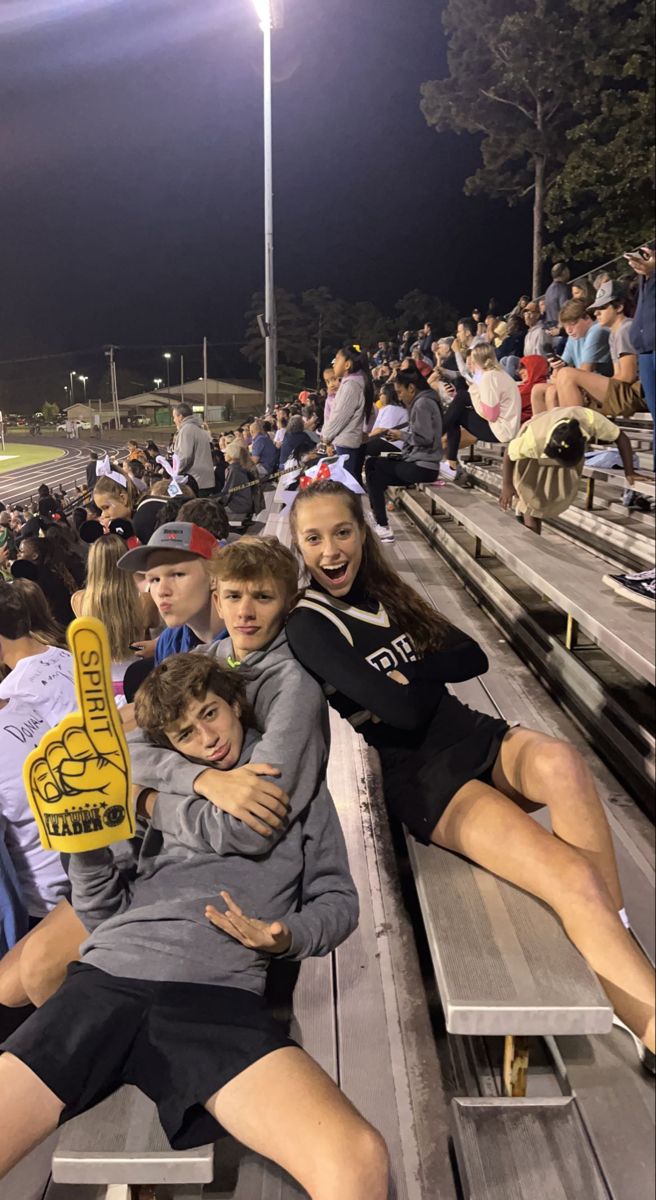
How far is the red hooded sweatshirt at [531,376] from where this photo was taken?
5012mm

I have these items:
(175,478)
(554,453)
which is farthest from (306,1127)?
(175,478)

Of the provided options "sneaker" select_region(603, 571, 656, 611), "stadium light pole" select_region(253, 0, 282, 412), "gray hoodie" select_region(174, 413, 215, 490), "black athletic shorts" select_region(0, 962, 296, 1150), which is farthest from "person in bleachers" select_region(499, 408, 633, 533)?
"stadium light pole" select_region(253, 0, 282, 412)

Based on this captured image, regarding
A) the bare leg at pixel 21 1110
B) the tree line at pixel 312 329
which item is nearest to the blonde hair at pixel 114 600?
the bare leg at pixel 21 1110

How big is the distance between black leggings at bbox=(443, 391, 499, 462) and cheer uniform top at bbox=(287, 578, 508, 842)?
5485 millimetres

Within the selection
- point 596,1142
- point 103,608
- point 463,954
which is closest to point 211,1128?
point 463,954

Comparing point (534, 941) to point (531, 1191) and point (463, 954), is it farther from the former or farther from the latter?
point (531, 1191)

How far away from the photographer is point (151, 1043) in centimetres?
124

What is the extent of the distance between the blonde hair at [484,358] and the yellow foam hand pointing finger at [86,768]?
4.14m

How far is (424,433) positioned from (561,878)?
15.8 ft

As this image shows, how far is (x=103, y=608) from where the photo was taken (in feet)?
9.98

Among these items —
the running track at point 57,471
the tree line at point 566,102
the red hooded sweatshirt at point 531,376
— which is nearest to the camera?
the red hooded sweatshirt at point 531,376

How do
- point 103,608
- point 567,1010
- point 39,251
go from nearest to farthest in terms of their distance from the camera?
1. point 567,1010
2. point 103,608
3. point 39,251

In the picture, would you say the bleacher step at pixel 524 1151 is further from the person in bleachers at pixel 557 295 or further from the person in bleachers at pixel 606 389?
the person in bleachers at pixel 557 295

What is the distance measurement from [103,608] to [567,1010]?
2.40m
